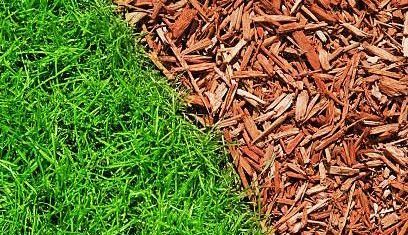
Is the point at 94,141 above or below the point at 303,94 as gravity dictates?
below

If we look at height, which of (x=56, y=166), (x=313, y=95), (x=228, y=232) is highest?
(x=313, y=95)

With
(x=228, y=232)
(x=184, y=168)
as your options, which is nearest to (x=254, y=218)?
(x=228, y=232)

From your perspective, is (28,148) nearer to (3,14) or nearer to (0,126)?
(0,126)
